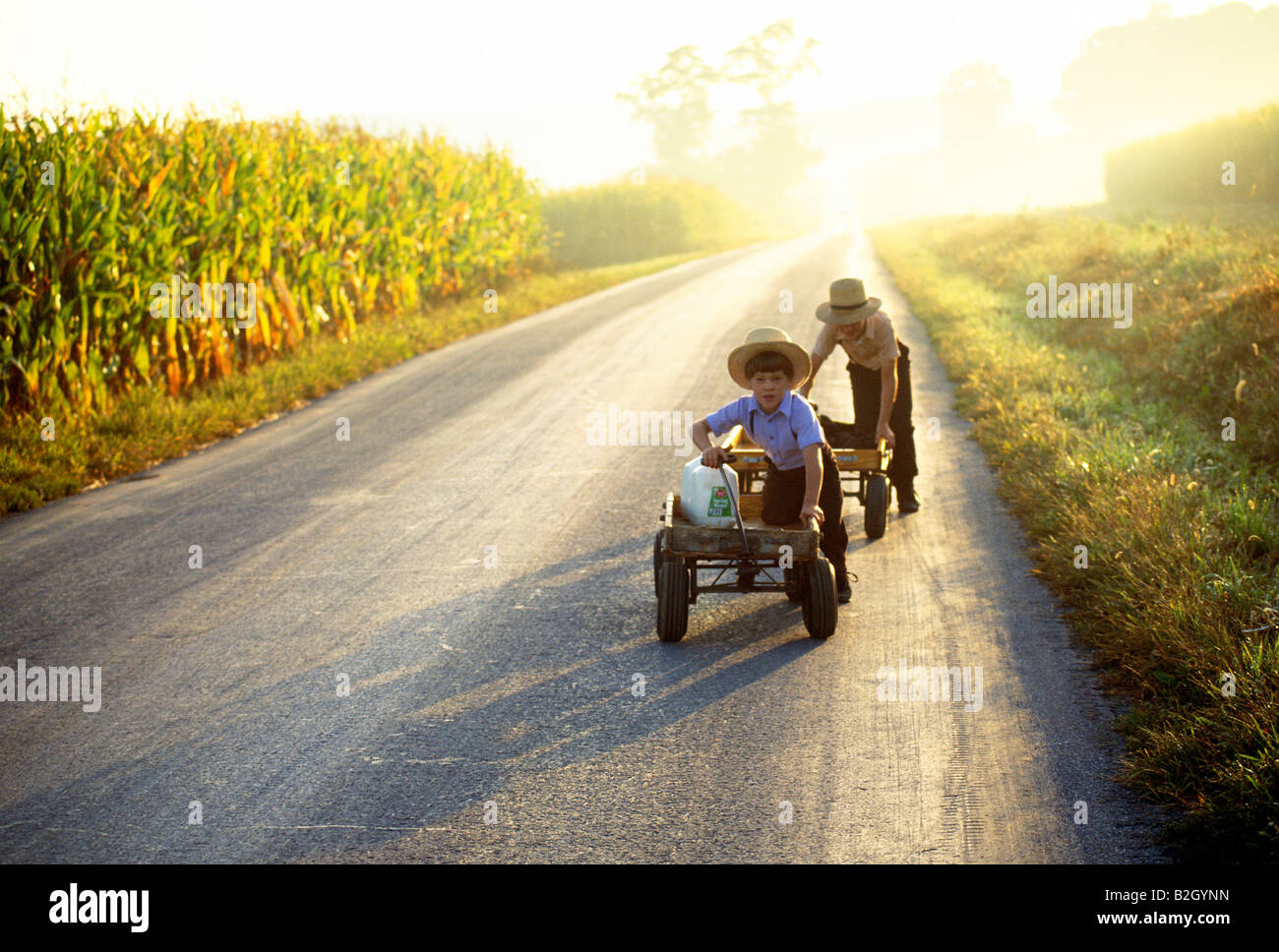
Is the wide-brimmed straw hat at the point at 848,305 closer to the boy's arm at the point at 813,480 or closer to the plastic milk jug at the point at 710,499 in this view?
the boy's arm at the point at 813,480

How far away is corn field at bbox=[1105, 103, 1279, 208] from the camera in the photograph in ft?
87.5

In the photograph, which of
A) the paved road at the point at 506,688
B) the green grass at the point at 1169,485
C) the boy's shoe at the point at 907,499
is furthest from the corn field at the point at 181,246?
the green grass at the point at 1169,485

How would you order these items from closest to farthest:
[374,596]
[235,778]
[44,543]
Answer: [235,778], [374,596], [44,543]

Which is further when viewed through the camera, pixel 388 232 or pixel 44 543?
pixel 388 232

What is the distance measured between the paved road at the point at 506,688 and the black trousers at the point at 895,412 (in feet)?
1.25

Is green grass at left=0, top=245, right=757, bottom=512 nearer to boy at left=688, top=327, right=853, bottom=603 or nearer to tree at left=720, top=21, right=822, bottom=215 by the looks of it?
boy at left=688, top=327, right=853, bottom=603

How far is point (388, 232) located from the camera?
699 inches

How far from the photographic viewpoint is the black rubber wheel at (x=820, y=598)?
5.50 m

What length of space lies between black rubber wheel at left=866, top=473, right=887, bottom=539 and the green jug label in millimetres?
2060

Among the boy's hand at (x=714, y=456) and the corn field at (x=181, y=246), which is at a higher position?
the corn field at (x=181, y=246)

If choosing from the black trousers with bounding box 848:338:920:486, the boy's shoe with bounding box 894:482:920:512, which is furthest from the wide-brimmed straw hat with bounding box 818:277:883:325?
the boy's shoe with bounding box 894:482:920:512

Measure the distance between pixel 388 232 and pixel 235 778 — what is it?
47.9 ft
